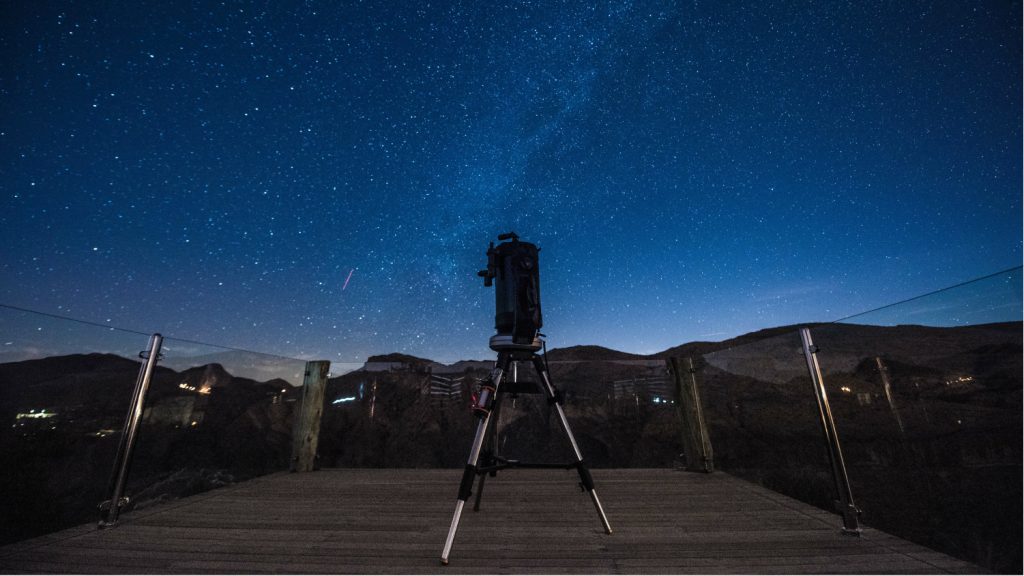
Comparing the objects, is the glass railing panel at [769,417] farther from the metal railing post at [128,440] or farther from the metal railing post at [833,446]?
the metal railing post at [128,440]

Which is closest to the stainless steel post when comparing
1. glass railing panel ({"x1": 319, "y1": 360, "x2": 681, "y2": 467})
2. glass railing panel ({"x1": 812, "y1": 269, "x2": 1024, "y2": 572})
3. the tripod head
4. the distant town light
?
glass railing panel ({"x1": 319, "y1": 360, "x2": 681, "y2": 467})

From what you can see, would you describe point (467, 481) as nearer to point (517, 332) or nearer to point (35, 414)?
point (517, 332)

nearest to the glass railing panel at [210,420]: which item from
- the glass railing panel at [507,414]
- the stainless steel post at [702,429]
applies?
the glass railing panel at [507,414]

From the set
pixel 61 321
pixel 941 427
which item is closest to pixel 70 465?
pixel 61 321

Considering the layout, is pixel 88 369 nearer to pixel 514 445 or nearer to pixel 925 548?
pixel 514 445

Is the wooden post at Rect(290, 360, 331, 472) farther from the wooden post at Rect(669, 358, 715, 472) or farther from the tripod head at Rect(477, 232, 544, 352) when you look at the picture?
the wooden post at Rect(669, 358, 715, 472)

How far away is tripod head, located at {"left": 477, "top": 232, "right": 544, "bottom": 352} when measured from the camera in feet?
7.72

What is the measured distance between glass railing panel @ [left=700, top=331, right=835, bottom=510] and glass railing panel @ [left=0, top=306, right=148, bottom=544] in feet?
19.5

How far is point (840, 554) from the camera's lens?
7.01ft

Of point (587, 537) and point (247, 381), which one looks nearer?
point (587, 537)

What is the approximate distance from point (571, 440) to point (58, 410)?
6.42 metres

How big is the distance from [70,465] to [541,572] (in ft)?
23.7

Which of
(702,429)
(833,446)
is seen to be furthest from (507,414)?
(833,446)

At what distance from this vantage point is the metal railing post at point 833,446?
2.44m
